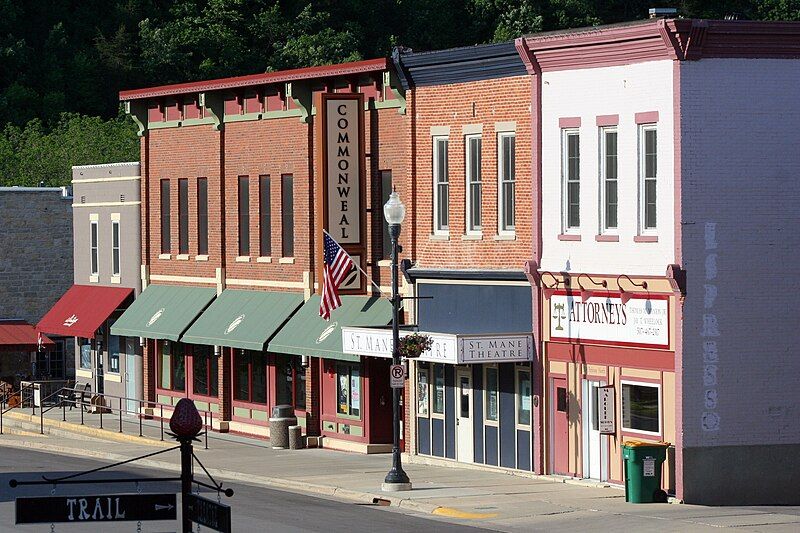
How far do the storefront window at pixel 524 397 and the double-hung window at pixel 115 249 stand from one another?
822 inches

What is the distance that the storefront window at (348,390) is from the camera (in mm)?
39406

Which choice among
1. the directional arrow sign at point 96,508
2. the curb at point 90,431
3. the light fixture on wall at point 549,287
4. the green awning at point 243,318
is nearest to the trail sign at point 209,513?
the directional arrow sign at point 96,508

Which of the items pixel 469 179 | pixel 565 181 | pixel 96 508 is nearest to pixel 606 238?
pixel 565 181

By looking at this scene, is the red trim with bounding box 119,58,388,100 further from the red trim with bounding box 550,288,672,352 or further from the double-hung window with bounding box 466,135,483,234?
the red trim with bounding box 550,288,672,352

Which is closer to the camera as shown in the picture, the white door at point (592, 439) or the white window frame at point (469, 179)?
the white door at point (592, 439)

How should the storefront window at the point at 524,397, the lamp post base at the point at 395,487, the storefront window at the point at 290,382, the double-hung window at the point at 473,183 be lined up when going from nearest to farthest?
the lamp post base at the point at 395,487
the storefront window at the point at 524,397
the double-hung window at the point at 473,183
the storefront window at the point at 290,382

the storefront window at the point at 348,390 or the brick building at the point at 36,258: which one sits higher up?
the brick building at the point at 36,258

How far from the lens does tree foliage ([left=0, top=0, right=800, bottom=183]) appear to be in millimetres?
96188

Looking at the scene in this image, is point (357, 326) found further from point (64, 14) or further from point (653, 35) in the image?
point (64, 14)

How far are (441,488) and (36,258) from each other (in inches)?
1318

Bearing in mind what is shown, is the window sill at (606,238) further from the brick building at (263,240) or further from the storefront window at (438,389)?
the brick building at (263,240)

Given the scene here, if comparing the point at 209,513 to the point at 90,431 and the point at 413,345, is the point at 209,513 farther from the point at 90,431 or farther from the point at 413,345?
the point at 90,431

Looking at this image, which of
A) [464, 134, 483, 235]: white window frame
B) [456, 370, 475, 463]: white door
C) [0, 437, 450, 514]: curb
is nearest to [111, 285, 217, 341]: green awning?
[0, 437, 450, 514]: curb

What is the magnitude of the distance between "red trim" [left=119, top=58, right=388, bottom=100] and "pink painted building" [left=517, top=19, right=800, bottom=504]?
26.3 feet
